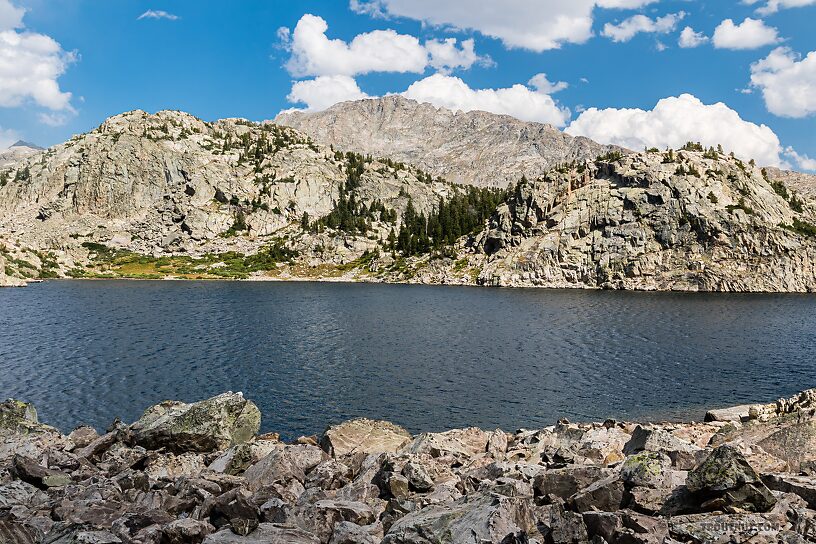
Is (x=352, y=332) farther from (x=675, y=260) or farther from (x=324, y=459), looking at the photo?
(x=675, y=260)

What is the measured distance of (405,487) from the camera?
19.8m

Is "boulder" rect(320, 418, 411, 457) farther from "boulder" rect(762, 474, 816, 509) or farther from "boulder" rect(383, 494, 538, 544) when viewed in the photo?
"boulder" rect(762, 474, 816, 509)

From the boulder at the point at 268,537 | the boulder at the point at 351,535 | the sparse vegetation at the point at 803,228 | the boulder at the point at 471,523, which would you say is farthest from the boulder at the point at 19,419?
the sparse vegetation at the point at 803,228

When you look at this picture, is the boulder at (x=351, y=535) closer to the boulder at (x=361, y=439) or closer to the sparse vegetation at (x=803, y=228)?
the boulder at (x=361, y=439)

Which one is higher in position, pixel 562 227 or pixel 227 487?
pixel 562 227

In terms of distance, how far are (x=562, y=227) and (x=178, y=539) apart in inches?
7425

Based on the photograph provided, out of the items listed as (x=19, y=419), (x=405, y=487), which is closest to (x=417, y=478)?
(x=405, y=487)

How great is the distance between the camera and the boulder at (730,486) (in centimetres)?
1429

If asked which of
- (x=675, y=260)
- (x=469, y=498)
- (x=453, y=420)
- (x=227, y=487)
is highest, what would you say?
(x=675, y=260)

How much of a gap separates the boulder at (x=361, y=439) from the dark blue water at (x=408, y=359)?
9375 mm

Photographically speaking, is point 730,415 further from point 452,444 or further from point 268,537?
point 268,537

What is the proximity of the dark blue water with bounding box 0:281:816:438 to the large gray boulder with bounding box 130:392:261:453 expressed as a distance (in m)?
8.81

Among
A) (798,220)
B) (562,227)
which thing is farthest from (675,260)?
(798,220)

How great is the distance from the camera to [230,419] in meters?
31.5
